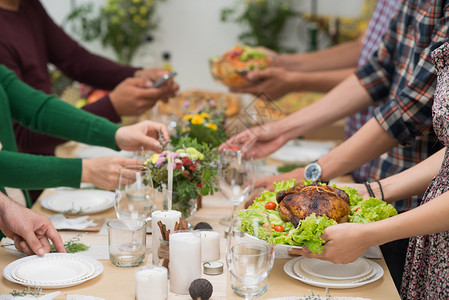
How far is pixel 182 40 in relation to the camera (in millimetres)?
5047

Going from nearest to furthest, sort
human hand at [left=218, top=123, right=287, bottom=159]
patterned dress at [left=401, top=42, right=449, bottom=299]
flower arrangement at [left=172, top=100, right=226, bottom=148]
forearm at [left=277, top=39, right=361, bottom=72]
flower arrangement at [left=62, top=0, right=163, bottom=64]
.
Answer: patterned dress at [left=401, top=42, right=449, bottom=299] → flower arrangement at [left=172, top=100, right=226, bottom=148] → human hand at [left=218, top=123, right=287, bottom=159] → forearm at [left=277, top=39, right=361, bottom=72] → flower arrangement at [left=62, top=0, right=163, bottom=64]

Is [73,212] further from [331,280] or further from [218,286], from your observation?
[331,280]

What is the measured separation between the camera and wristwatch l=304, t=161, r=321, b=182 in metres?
1.87

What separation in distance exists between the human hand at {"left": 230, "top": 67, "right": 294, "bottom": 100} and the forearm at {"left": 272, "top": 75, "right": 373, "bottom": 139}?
1.44 feet

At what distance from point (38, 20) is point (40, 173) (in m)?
1.31

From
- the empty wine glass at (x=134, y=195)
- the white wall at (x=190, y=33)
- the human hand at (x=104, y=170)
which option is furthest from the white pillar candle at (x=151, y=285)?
the white wall at (x=190, y=33)

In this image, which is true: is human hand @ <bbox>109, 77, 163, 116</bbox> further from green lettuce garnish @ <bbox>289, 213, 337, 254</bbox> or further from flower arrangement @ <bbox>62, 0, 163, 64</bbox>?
flower arrangement @ <bbox>62, 0, 163, 64</bbox>

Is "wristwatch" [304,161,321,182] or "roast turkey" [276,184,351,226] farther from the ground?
"roast turkey" [276,184,351,226]

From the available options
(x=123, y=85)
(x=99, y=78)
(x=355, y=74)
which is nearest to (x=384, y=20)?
(x=355, y=74)

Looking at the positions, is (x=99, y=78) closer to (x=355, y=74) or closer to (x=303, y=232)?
(x=355, y=74)

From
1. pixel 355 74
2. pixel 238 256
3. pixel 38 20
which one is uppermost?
pixel 38 20

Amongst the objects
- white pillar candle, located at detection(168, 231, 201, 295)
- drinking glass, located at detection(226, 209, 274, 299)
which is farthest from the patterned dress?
white pillar candle, located at detection(168, 231, 201, 295)

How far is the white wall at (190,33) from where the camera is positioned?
4.96 meters

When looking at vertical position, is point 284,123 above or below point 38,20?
below
